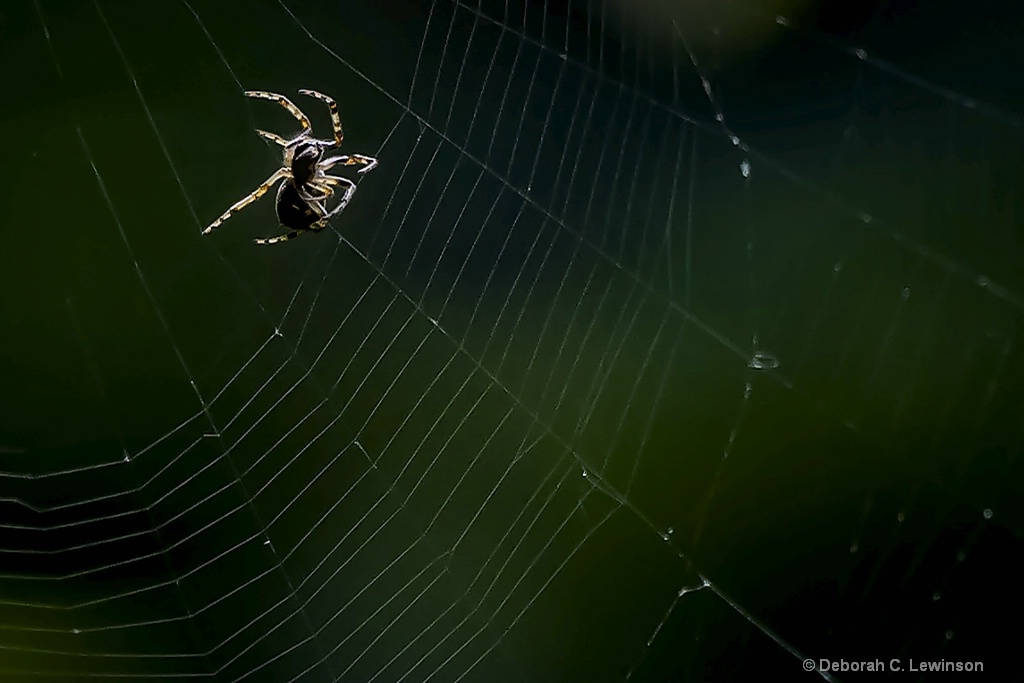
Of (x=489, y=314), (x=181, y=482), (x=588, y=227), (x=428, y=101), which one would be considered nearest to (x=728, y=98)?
(x=588, y=227)

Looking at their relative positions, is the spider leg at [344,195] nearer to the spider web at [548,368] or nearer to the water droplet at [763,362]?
the spider web at [548,368]

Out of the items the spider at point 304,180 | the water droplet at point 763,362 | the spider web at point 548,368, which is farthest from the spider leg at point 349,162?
the water droplet at point 763,362

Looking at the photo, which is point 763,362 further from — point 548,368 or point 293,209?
point 293,209

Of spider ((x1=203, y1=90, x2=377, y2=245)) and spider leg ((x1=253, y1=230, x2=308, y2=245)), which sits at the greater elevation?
spider ((x1=203, y1=90, x2=377, y2=245))

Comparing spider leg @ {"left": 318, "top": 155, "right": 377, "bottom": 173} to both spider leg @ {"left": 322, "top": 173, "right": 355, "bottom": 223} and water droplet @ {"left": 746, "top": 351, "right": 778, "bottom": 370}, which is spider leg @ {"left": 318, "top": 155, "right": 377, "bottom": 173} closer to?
spider leg @ {"left": 322, "top": 173, "right": 355, "bottom": 223}

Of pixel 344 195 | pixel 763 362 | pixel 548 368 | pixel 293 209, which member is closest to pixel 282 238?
pixel 293 209

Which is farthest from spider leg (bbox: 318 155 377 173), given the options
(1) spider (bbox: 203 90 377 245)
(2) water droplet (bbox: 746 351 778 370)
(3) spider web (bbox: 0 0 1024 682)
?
(2) water droplet (bbox: 746 351 778 370)

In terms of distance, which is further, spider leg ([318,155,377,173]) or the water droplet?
spider leg ([318,155,377,173])
